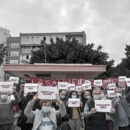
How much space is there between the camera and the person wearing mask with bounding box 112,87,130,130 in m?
5.86

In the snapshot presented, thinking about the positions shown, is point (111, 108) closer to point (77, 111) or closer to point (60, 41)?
point (77, 111)

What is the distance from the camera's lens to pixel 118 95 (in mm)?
6082

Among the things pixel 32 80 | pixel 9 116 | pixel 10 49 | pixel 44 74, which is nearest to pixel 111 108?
pixel 9 116

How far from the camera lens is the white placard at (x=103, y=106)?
18.4ft

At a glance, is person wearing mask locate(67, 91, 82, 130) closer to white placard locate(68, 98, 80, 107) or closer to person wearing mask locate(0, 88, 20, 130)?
white placard locate(68, 98, 80, 107)

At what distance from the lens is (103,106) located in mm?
5637

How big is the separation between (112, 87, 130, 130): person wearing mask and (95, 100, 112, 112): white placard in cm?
39

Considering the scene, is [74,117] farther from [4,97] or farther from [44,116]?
[44,116]

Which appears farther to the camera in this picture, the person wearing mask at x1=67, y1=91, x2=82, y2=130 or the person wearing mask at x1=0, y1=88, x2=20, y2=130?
the person wearing mask at x1=67, y1=91, x2=82, y2=130

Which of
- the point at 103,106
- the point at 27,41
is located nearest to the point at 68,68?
the point at 103,106

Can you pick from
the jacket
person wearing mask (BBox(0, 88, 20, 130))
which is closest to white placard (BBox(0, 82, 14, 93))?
person wearing mask (BBox(0, 88, 20, 130))

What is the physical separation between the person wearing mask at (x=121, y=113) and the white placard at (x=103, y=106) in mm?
392

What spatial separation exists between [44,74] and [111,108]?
1386cm

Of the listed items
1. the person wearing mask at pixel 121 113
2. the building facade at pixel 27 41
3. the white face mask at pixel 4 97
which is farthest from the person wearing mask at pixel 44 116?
the building facade at pixel 27 41
